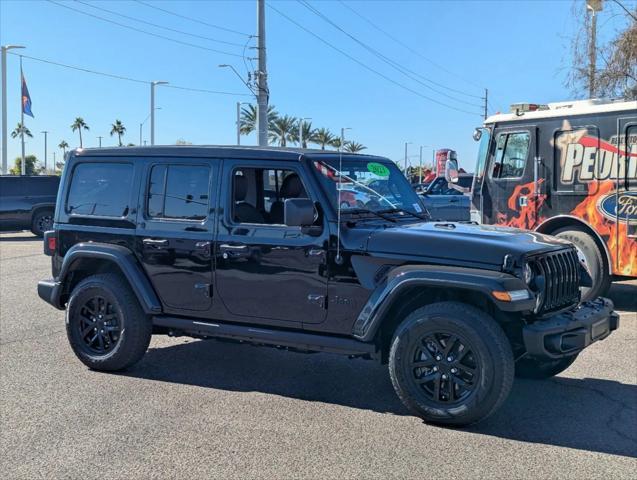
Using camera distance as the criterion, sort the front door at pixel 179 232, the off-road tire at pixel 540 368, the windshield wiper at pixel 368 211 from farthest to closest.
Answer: the off-road tire at pixel 540 368, the front door at pixel 179 232, the windshield wiper at pixel 368 211

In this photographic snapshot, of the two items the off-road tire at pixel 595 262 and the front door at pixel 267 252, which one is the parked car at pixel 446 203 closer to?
the off-road tire at pixel 595 262

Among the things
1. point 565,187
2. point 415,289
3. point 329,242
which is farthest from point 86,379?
point 565,187

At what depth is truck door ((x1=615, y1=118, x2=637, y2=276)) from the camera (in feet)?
26.5

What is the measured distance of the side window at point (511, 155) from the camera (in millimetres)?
9164

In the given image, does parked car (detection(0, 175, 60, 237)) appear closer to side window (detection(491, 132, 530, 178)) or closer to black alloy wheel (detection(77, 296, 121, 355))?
side window (detection(491, 132, 530, 178))

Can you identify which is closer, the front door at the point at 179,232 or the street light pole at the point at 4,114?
the front door at the point at 179,232

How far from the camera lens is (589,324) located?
15.2ft

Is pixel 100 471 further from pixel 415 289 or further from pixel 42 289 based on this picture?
pixel 42 289

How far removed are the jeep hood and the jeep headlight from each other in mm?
83

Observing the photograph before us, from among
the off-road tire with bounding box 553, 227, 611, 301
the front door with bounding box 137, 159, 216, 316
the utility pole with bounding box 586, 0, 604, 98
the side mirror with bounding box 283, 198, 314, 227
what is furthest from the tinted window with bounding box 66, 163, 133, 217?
the utility pole with bounding box 586, 0, 604, 98

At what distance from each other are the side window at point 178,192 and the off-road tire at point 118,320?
0.74 m

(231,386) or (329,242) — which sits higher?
(329,242)

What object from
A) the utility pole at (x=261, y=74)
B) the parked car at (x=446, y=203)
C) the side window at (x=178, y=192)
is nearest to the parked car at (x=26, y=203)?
the utility pole at (x=261, y=74)

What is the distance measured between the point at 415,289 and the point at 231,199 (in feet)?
5.55
